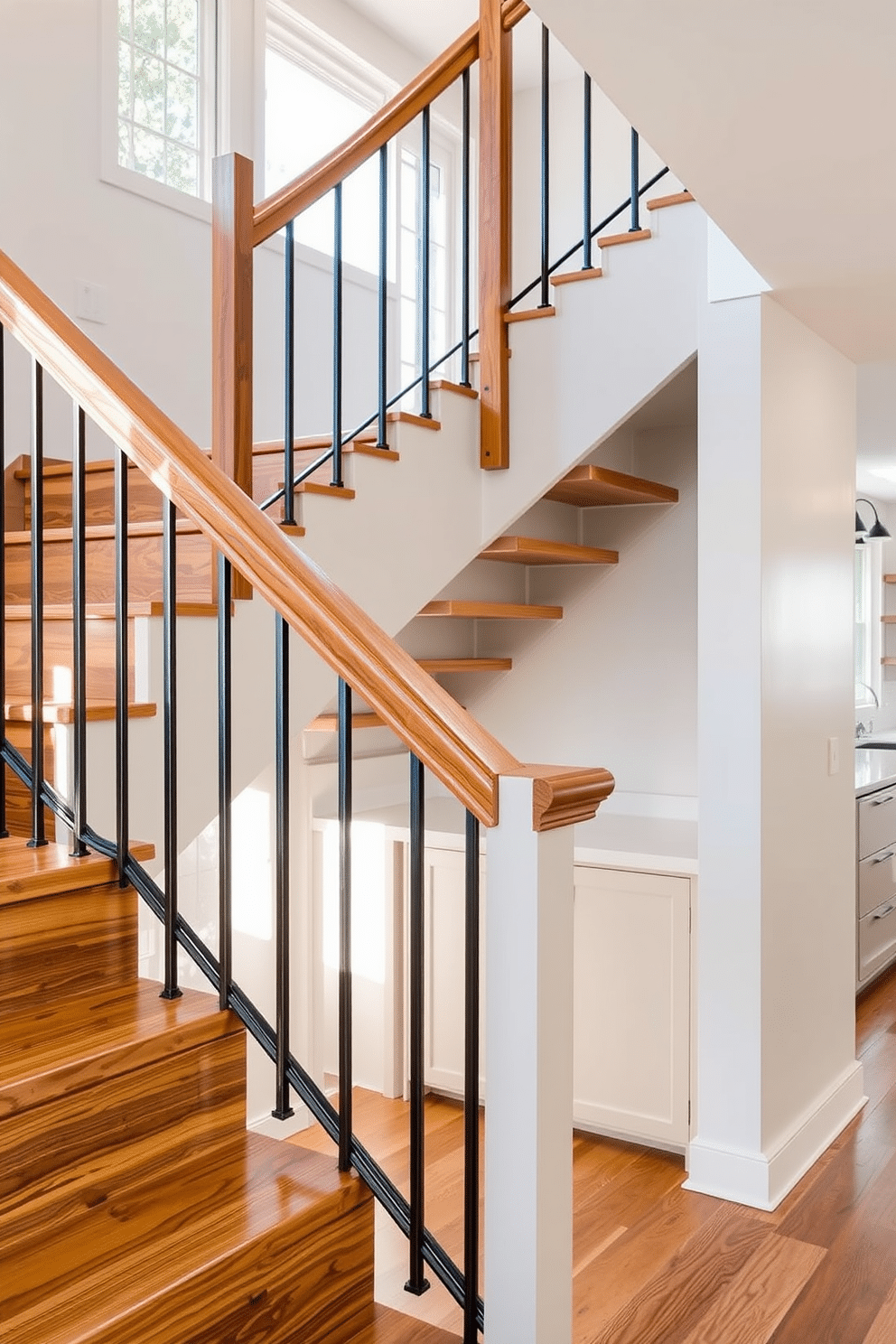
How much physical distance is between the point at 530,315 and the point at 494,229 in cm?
23

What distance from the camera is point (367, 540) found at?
107 inches

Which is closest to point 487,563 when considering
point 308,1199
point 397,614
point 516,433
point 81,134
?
point 516,433

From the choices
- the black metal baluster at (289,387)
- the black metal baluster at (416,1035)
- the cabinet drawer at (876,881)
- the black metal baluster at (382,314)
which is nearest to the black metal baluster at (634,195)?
the black metal baluster at (382,314)

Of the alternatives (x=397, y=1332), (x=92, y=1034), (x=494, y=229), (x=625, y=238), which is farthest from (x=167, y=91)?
(x=397, y=1332)

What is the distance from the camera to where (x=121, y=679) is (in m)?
1.93

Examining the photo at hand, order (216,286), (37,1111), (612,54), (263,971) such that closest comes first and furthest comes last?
1. (37,1111)
2. (612,54)
3. (216,286)
4. (263,971)

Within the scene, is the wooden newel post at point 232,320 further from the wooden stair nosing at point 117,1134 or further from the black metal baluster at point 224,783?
the wooden stair nosing at point 117,1134

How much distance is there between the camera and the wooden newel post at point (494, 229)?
298 cm

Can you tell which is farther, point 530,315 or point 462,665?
point 462,665

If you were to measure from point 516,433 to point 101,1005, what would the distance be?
1.87 meters

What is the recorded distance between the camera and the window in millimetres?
3922

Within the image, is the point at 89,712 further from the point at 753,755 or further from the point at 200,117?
the point at 200,117

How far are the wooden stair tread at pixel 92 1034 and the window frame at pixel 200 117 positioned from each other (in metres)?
2.86

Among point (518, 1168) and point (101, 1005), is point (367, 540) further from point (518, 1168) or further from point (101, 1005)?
point (518, 1168)
